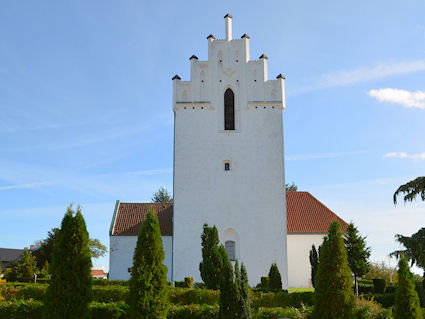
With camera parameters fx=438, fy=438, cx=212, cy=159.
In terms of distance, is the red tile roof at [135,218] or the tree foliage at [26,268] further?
the tree foliage at [26,268]

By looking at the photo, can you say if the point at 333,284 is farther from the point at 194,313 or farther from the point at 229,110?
the point at 229,110

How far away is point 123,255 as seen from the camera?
1036 inches

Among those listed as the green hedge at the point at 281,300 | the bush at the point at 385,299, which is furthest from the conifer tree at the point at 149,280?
the bush at the point at 385,299

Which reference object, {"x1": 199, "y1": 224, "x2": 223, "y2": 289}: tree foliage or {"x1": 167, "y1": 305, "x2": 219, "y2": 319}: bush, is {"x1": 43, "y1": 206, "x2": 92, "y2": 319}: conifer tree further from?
{"x1": 199, "y1": 224, "x2": 223, "y2": 289}: tree foliage

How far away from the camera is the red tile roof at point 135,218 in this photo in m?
27.0

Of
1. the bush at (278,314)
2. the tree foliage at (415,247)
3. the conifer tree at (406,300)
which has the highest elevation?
the tree foliage at (415,247)

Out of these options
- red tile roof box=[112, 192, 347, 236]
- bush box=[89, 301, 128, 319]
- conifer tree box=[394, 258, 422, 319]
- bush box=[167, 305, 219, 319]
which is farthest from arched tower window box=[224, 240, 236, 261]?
conifer tree box=[394, 258, 422, 319]

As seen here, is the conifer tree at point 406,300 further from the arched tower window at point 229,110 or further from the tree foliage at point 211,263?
the arched tower window at point 229,110

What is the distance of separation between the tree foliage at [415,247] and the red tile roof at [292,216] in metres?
10.6

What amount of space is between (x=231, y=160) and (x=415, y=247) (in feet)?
34.5

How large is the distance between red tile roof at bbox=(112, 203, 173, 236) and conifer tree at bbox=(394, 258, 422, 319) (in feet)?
57.1

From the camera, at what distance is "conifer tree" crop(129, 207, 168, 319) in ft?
34.2

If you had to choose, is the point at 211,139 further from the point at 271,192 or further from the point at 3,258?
the point at 3,258

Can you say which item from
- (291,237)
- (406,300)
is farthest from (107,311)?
(291,237)
